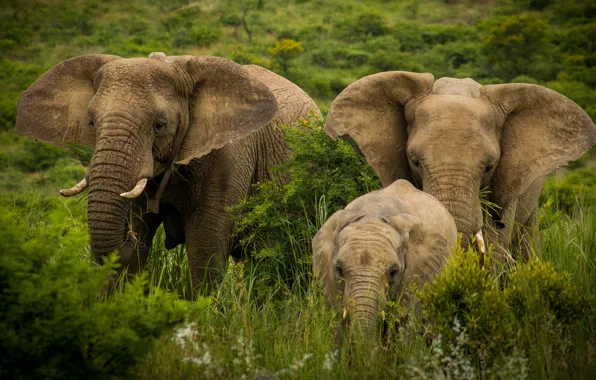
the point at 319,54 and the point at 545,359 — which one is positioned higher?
the point at 545,359

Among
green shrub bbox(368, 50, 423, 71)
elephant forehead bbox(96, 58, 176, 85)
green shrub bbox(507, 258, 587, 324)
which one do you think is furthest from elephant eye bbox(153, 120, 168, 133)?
green shrub bbox(368, 50, 423, 71)

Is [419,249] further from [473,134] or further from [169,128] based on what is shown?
[169,128]

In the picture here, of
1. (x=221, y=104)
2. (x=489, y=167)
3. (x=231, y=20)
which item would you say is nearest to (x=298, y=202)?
(x=221, y=104)

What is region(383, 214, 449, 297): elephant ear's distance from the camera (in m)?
6.01

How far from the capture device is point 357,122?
788 cm

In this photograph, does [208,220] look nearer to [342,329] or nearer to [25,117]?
[25,117]

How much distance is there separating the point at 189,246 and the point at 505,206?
7.80 ft

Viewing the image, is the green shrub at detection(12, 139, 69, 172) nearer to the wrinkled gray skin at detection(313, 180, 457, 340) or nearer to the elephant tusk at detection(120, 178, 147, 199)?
the elephant tusk at detection(120, 178, 147, 199)

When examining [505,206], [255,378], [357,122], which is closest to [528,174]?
[505,206]

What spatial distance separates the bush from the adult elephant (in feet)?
8.52

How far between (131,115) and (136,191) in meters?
0.55

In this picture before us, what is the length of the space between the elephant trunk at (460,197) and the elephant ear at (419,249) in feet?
2.19

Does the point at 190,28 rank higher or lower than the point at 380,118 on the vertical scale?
lower

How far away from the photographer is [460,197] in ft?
22.5
